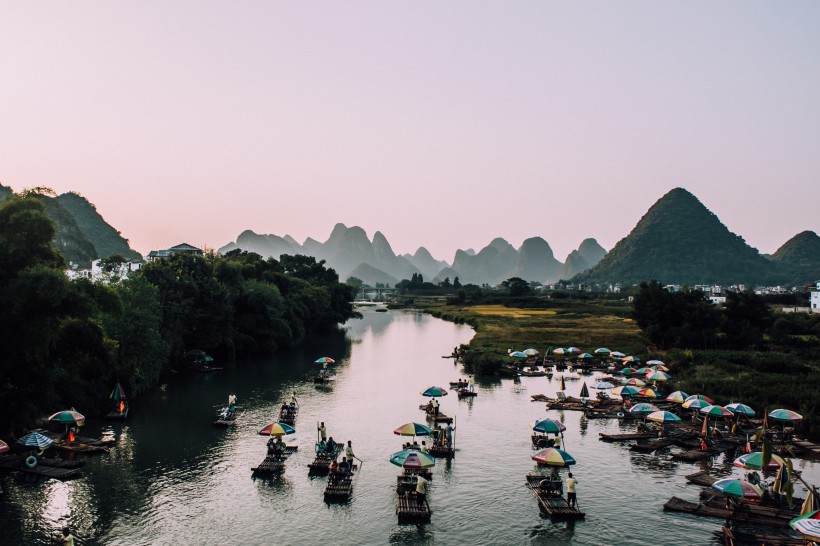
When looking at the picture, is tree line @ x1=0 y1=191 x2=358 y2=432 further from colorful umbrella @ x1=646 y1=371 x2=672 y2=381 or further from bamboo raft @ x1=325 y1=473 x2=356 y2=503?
colorful umbrella @ x1=646 y1=371 x2=672 y2=381

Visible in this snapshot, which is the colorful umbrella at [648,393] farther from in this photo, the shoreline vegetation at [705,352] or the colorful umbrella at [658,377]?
the colorful umbrella at [658,377]

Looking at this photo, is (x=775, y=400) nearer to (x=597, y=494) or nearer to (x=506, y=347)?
(x=597, y=494)

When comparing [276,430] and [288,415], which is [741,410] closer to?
[276,430]

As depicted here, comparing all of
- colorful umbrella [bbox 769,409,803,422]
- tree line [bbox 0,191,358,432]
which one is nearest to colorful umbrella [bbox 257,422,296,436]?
tree line [bbox 0,191,358,432]

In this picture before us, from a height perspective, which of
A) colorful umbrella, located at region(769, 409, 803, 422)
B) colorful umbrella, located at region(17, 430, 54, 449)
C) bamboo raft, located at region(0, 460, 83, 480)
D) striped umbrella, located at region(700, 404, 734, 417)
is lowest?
bamboo raft, located at region(0, 460, 83, 480)

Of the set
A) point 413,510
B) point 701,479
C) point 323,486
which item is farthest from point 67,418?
point 701,479

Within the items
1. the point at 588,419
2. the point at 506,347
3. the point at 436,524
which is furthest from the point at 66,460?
the point at 506,347

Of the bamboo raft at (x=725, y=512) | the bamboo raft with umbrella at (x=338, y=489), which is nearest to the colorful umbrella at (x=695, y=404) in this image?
the bamboo raft at (x=725, y=512)
